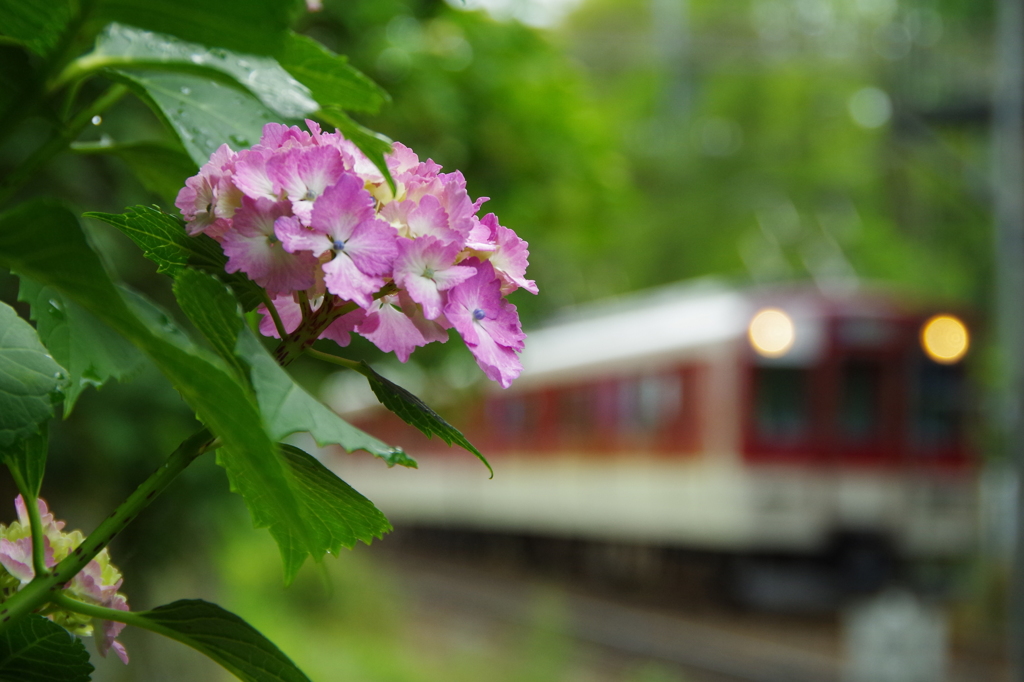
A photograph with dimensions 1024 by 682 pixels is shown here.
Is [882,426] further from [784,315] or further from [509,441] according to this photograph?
[509,441]

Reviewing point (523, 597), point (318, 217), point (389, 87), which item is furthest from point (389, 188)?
point (523, 597)

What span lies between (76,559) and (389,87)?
156 inches

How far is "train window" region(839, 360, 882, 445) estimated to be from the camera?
11.0 m

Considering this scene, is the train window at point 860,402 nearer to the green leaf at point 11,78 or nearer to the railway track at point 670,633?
the railway track at point 670,633

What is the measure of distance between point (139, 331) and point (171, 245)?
0.11 metres

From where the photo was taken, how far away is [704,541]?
461 inches

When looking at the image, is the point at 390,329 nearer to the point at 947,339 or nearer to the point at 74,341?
the point at 74,341

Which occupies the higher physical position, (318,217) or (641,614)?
(641,614)

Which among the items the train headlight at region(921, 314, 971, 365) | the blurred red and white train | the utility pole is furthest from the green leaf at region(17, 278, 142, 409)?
the train headlight at region(921, 314, 971, 365)

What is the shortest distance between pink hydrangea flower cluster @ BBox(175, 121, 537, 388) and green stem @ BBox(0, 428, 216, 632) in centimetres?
10

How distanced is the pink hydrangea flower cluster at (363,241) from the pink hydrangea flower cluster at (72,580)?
0.67 ft

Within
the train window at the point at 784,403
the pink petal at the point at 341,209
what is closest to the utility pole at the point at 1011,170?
the train window at the point at 784,403

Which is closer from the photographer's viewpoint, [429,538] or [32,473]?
[32,473]

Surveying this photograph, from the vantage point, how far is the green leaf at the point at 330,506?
2.22 ft
